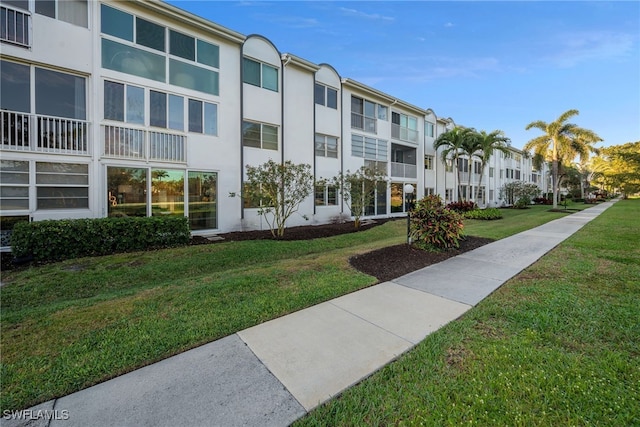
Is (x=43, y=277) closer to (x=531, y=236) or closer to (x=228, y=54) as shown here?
(x=228, y=54)

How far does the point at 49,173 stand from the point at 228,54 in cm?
792

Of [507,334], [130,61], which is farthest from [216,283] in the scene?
[130,61]

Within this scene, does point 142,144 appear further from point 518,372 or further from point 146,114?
point 518,372

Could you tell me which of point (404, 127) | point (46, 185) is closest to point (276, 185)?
point (46, 185)

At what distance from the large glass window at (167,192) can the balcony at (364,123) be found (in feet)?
36.3

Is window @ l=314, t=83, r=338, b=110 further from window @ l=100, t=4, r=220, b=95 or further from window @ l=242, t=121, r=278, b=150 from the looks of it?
window @ l=100, t=4, r=220, b=95

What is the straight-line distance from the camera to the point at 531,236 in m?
9.98

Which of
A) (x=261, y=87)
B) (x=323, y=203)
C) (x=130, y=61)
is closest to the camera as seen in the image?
(x=130, y=61)

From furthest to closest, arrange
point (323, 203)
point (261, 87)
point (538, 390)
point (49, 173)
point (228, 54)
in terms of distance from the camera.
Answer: point (323, 203), point (261, 87), point (228, 54), point (49, 173), point (538, 390)

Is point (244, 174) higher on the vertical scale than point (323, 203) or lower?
higher

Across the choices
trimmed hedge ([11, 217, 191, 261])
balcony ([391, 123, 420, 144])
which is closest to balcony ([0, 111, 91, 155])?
trimmed hedge ([11, 217, 191, 261])

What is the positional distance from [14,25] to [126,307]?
31.7 ft

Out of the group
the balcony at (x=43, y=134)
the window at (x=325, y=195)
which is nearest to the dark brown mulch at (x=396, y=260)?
the window at (x=325, y=195)

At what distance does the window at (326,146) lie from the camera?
15560mm
